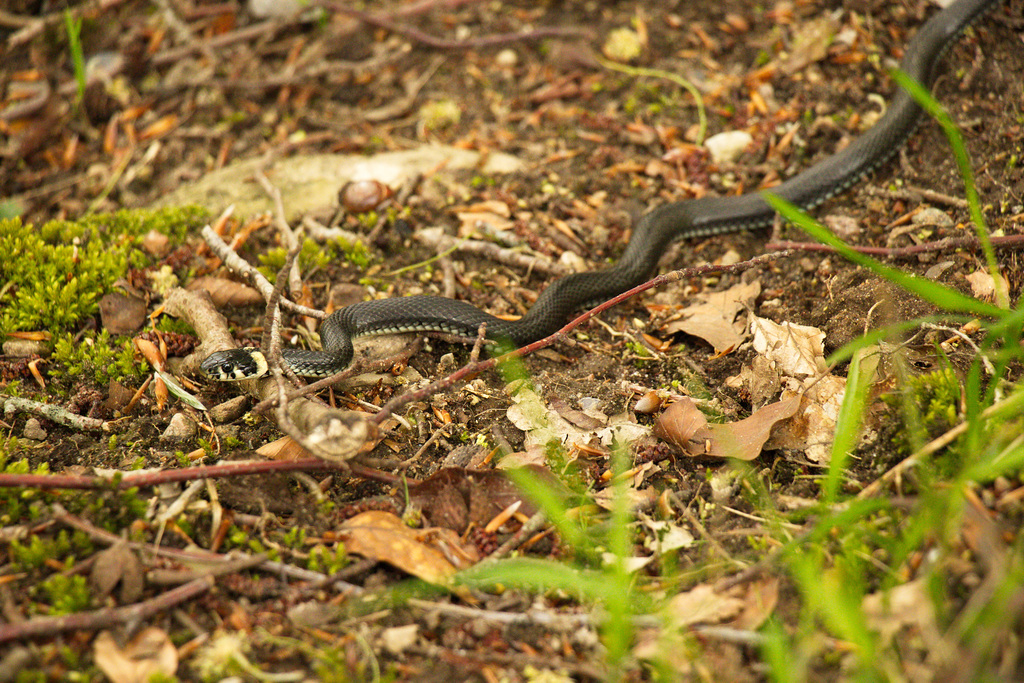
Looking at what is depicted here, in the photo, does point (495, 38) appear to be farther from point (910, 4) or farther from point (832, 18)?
point (910, 4)

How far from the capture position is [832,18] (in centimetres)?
692

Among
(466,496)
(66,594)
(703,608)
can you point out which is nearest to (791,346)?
(703,608)

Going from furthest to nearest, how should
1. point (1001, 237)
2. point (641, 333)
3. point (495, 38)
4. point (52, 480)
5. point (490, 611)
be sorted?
point (495, 38) < point (641, 333) < point (1001, 237) < point (52, 480) < point (490, 611)

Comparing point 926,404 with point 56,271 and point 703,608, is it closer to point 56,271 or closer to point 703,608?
point 703,608

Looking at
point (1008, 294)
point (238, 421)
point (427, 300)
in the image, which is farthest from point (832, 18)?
point (238, 421)

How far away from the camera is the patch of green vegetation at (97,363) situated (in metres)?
4.69

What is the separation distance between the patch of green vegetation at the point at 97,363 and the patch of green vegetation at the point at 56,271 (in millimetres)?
258

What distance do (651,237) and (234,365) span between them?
329 centimetres

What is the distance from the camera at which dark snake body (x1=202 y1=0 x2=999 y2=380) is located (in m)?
5.11

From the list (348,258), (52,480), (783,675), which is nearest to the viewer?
(783,675)

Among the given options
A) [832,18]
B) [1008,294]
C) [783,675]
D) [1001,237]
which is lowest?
[783,675]

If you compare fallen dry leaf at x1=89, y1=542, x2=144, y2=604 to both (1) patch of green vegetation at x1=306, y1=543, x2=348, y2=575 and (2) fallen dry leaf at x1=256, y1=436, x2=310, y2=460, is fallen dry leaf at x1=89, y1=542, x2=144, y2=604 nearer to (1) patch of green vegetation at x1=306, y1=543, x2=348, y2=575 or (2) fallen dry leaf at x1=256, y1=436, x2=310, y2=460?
(1) patch of green vegetation at x1=306, y1=543, x2=348, y2=575

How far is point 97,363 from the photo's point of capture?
4.74 meters

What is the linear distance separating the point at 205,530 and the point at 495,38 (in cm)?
587
